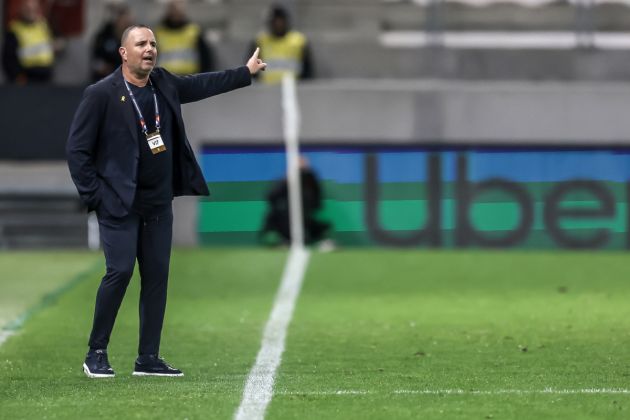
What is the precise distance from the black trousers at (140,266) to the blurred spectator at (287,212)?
11.4 metres

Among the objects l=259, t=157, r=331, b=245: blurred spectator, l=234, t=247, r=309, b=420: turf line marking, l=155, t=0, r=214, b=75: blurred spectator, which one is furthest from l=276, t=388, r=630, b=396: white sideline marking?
l=155, t=0, r=214, b=75: blurred spectator

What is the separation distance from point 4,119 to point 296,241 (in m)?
4.03

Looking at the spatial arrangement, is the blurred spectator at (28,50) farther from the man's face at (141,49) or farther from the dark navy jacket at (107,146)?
the man's face at (141,49)

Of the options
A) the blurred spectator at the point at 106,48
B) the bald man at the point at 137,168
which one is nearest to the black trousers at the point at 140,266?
the bald man at the point at 137,168

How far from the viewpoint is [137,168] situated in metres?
8.55

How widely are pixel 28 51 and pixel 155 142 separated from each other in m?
13.4

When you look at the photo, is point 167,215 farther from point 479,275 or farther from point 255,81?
point 255,81

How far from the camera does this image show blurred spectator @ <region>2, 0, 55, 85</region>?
21.3 metres

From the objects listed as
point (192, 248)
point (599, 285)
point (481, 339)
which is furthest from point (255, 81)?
point (481, 339)

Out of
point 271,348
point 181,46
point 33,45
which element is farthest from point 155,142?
point 33,45

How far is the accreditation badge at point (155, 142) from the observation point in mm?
8547

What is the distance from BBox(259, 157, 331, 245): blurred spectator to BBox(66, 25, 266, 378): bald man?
37.4 ft

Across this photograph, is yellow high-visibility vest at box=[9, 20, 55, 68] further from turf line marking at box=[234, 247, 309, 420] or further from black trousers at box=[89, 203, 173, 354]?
black trousers at box=[89, 203, 173, 354]

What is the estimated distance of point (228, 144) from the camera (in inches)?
822
